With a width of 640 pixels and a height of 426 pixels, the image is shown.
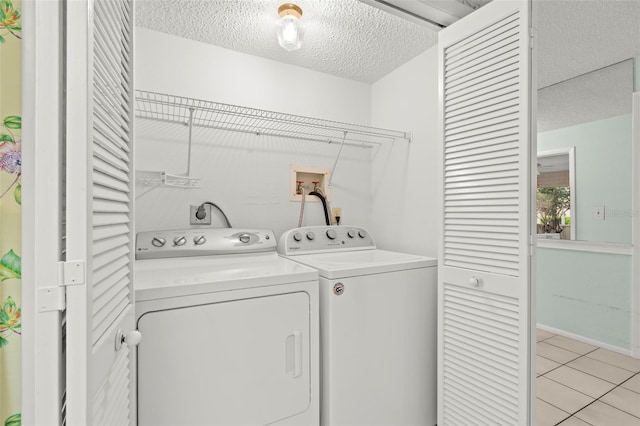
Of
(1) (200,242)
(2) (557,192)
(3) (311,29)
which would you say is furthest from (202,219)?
(2) (557,192)

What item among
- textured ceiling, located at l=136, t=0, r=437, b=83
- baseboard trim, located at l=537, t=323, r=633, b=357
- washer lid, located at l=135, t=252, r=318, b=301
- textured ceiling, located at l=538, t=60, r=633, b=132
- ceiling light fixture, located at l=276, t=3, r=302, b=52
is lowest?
baseboard trim, located at l=537, t=323, r=633, b=357

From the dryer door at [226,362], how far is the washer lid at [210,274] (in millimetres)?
73

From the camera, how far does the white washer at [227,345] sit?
3.88 ft

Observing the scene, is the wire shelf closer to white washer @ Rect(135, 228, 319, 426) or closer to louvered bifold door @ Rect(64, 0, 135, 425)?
louvered bifold door @ Rect(64, 0, 135, 425)

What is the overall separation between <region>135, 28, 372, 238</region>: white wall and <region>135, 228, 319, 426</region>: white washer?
25.0 inches

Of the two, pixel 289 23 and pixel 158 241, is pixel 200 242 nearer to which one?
pixel 158 241

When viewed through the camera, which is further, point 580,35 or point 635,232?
point 580,35

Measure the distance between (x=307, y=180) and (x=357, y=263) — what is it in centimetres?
97

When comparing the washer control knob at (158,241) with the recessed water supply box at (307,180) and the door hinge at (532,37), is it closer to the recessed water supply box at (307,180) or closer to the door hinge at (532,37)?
the recessed water supply box at (307,180)

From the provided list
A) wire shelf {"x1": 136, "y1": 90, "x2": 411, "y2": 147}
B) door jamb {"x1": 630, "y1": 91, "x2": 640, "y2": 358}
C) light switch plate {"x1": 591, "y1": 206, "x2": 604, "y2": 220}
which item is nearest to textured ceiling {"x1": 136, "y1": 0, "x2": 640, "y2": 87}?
door jamb {"x1": 630, "y1": 91, "x2": 640, "y2": 358}

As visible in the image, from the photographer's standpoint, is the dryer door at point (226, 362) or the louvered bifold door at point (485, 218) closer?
the dryer door at point (226, 362)

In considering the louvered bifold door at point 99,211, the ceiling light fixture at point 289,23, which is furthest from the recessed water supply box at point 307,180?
the louvered bifold door at point 99,211

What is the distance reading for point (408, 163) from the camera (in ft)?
7.60

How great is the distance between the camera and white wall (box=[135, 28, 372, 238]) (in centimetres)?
195
